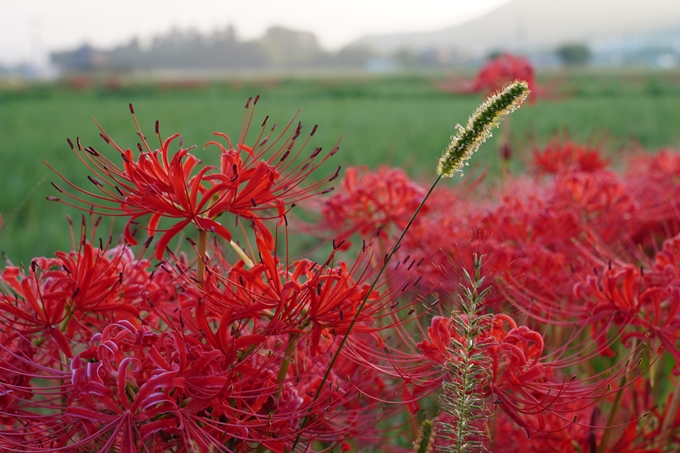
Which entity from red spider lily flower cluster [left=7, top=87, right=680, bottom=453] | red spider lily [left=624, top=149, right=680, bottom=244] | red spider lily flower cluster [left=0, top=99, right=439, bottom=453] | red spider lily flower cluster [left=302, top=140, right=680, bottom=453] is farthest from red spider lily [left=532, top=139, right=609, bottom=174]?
red spider lily flower cluster [left=0, top=99, right=439, bottom=453]

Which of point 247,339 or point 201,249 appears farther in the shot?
point 201,249

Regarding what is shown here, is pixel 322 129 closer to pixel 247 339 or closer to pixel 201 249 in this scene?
pixel 201 249

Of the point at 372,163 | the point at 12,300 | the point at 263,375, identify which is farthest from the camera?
the point at 372,163

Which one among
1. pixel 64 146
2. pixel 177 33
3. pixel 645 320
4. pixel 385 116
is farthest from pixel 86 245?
pixel 177 33

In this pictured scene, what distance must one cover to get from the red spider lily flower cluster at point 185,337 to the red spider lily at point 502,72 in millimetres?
2866

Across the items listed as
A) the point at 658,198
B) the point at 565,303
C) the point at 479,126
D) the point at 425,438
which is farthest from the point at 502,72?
the point at 425,438

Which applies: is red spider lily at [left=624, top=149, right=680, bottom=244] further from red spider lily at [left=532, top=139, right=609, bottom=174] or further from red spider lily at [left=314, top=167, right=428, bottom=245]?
red spider lily at [left=314, top=167, right=428, bottom=245]

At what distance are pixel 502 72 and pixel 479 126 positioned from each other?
309 cm

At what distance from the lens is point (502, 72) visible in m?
3.76

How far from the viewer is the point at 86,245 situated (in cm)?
112

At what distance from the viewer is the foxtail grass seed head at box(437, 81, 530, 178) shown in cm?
88

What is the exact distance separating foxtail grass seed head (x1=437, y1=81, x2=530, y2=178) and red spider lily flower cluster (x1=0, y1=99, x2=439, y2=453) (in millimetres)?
239

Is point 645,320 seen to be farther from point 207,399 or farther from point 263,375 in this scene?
point 207,399

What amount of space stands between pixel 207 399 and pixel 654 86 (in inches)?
1067
